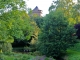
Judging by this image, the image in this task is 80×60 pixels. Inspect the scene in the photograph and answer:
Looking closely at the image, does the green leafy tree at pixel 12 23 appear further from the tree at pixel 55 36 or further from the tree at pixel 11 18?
the tree at pixel 55 36

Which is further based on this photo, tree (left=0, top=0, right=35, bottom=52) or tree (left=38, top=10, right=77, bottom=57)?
tree (left=38, top=10, right=77, bottom=57)

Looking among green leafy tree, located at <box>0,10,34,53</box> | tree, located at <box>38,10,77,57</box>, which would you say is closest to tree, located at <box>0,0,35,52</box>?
green leafy tree, located at <box>0,10,34,53</box>

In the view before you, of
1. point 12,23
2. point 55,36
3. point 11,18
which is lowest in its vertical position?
point 55,36

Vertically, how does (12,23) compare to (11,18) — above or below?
below

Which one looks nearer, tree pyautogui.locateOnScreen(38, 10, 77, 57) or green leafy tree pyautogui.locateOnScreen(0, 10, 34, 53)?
green leafy tree pyautogui.locateOnScreen(0, 10, 34, 53)

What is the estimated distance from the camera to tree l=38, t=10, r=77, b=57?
2008cm

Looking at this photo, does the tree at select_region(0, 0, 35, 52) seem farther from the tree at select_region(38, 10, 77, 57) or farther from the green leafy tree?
the tree at select_region(38, 10, 77, 57)

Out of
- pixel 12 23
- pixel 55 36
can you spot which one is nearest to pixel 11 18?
pixel 12 23

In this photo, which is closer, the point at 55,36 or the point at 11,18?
the point at 11,18

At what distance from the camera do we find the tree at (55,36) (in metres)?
20.1

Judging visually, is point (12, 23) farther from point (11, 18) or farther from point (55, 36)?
point (55, 36)

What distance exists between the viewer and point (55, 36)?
2050cm

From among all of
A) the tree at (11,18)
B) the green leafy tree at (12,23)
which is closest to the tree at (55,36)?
the green leafy tree at (12,23)

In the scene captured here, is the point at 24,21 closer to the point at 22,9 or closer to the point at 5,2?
the point at 22,9
